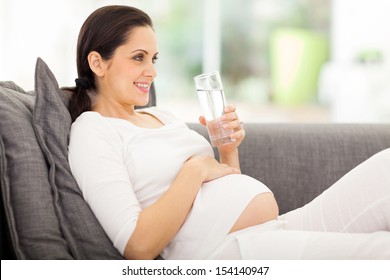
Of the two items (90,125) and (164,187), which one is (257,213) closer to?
(164,187)

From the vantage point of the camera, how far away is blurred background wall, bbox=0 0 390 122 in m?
5.90

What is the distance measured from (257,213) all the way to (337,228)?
0.21m

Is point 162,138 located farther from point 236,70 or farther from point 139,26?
point 236,70

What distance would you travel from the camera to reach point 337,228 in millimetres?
1438

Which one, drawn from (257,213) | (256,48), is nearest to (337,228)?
(257,213)

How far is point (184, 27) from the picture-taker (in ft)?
21.7

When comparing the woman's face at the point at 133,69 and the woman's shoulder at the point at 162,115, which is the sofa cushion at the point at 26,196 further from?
the woman's shoulder at the point at 162,115

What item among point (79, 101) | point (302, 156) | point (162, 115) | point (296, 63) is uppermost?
point (79, 101)

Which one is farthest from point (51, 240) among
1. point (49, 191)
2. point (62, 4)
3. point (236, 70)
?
point (236, 70)

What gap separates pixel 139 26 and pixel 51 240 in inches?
26.2

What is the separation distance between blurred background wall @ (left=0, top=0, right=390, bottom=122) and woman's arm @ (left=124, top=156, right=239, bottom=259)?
4.59m

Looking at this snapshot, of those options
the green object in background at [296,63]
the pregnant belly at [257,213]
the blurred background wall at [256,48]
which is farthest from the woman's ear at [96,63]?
the green object in background at [296,63]

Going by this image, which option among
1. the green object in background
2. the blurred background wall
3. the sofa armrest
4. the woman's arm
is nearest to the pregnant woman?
the woman's arm

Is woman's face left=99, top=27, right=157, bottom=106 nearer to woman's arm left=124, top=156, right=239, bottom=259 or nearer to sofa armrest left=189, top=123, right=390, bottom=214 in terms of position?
woman's arm left=124, top=156, right=239, bottom=259
